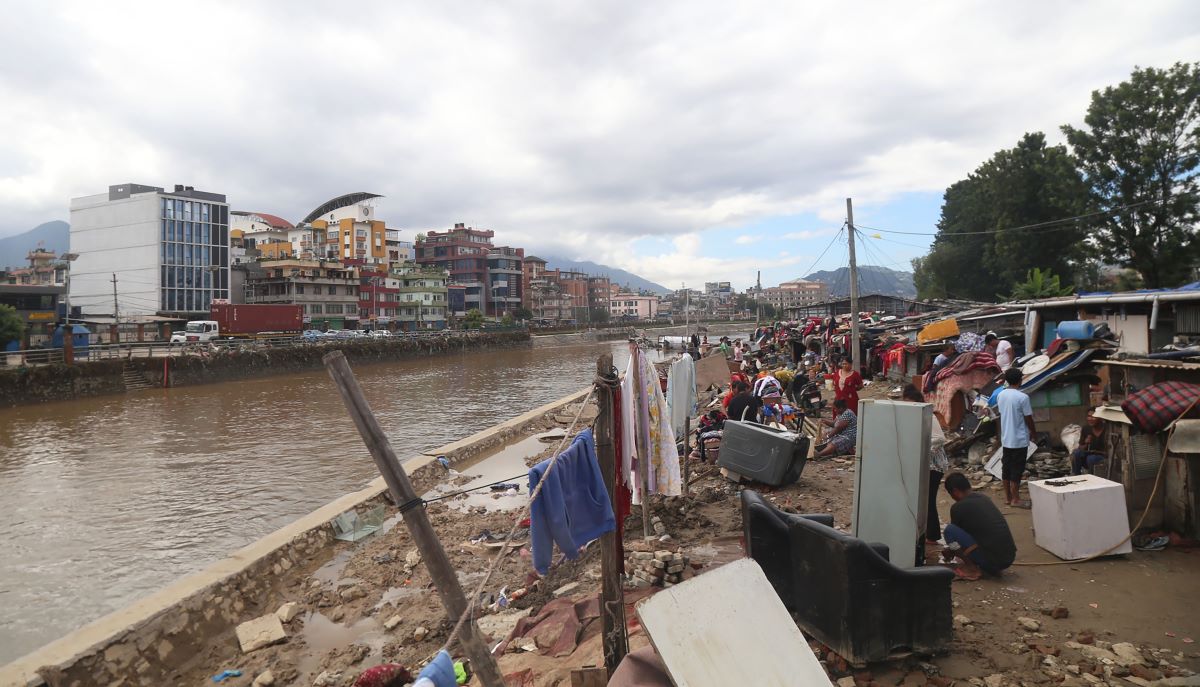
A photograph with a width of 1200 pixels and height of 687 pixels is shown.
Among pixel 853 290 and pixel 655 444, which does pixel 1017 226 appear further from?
pixel 655 444

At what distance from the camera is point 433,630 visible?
573cm

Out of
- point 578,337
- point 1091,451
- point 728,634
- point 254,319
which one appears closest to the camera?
point 728,634

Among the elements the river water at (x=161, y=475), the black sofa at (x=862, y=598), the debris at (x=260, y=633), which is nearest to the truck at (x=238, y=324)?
the river water at (x=161, y=475)

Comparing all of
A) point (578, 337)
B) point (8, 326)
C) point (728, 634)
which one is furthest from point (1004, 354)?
point (578, 337)

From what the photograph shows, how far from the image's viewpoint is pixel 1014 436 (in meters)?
6.57

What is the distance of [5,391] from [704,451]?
100ft

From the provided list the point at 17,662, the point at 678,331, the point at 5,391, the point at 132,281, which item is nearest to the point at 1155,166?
the point at 17,662

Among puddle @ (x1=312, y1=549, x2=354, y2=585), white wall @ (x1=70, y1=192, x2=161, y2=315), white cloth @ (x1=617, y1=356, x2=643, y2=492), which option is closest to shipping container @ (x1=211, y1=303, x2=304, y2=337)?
white wall @ (x1=70, y1=192, x2=161, y2=315)

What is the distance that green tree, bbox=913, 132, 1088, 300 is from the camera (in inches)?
1118

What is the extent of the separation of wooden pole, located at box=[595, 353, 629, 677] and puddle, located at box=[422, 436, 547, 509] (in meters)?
3.38

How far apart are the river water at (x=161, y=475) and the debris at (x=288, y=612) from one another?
2534 millimetres

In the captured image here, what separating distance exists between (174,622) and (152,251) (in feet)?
213

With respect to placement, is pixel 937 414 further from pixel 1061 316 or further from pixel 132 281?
pixel 132 281

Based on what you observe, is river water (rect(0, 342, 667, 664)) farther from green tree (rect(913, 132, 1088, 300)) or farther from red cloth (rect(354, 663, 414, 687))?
green tree (rect(913, 132, 1088, 300))
